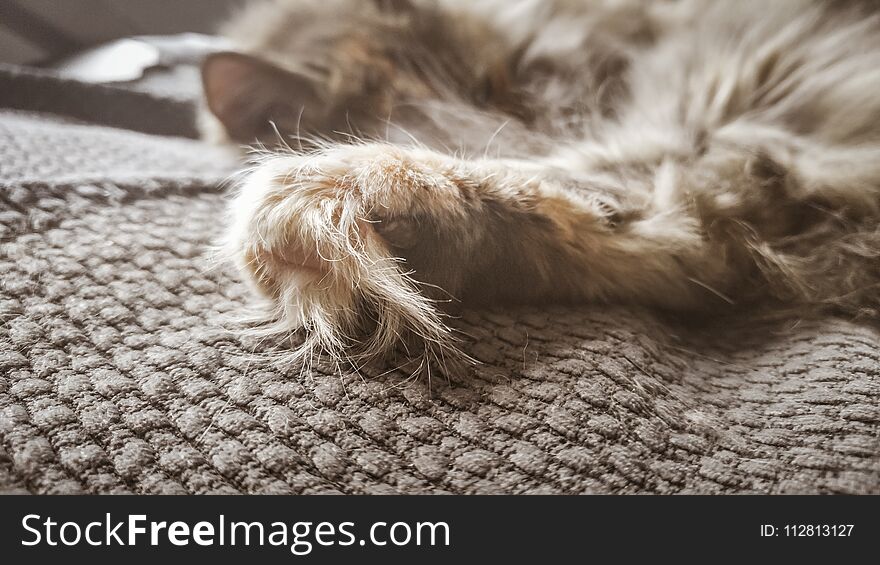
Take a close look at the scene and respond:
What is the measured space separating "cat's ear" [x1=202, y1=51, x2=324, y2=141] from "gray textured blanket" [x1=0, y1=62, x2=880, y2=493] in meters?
0.41

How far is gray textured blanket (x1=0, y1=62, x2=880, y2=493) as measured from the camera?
49 centimetres

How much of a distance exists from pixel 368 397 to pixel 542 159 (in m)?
0.53

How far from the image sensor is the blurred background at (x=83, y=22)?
1183 mm

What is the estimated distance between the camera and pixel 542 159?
94cm

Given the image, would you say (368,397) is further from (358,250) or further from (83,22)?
(83,22)

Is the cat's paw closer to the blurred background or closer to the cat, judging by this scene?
the cat

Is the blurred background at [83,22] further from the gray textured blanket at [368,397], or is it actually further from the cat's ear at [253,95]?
the gray textured blanket at [368,397]

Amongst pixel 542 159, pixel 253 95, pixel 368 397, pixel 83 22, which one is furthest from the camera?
pixel 83 22

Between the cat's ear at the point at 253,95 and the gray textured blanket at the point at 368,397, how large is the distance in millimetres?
412

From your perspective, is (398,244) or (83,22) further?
(83,22)

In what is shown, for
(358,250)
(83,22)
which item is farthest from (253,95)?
(358,250)

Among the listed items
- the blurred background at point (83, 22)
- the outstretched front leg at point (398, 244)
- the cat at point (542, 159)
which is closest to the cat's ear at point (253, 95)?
the cat at point (542, 159)

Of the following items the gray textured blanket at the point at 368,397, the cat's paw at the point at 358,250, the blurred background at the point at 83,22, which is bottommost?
the gray textured blanket at the point at 368,397
